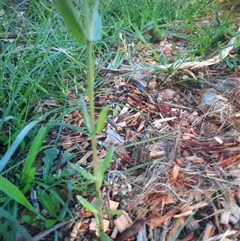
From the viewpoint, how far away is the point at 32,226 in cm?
77

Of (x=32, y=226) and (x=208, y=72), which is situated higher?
(x=32, y=226)

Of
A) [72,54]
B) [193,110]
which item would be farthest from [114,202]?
[72,54]

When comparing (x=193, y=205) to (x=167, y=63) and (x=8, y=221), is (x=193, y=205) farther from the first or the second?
(x=167, y=63)

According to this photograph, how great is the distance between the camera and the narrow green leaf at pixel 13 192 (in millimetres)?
739

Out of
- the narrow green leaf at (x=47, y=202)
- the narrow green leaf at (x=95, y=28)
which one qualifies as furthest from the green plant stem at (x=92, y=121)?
the narrow green leaf at (x=47, y=202)

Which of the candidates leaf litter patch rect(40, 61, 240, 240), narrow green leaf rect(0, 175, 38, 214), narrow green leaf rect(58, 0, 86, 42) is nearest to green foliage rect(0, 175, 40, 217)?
narrow green leaf rect(0, 175, 38, 214)

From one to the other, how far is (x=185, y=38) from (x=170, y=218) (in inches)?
29.3

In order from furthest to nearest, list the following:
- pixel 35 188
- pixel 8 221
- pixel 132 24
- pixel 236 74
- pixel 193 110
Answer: pixel 132 24 → pixel 236 74 → pixel 193 110 → pixel 35 188 → pixel 8 221

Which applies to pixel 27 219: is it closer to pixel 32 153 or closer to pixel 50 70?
pixel 32 153

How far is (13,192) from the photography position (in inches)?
29.5

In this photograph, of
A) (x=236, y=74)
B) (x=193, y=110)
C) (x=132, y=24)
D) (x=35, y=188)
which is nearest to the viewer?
(x=35, y=188)

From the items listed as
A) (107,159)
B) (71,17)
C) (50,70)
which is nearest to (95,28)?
(71,17)

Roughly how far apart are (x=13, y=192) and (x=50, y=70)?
447 mm

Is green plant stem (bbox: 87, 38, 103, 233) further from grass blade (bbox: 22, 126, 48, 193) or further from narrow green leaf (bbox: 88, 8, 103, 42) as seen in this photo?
grass blade (bbox: 22, 126, 48, 193)
